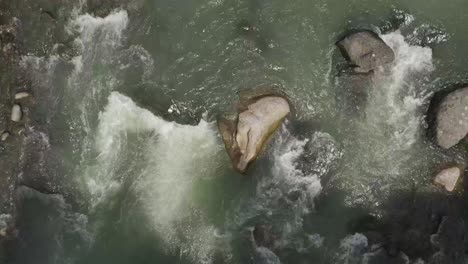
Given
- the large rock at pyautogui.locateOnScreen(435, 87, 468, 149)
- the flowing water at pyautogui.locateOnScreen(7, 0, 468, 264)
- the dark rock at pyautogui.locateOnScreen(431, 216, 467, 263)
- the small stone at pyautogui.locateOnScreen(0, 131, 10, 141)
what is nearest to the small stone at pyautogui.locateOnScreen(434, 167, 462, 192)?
the flowing water at pyautogui.locateOnScreen(7, 0, 468, 264)

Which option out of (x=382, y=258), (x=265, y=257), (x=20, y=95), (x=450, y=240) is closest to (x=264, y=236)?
(x=265, y=257)

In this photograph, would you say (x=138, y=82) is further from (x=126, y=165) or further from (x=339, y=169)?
(x=339, y=169)

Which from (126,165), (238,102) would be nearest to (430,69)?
(238,102)

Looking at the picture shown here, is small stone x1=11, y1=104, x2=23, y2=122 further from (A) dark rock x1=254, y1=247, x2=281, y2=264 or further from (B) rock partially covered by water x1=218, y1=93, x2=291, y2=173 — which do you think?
(A) dark rock x1=254, y1=247, x2=281, y2=264

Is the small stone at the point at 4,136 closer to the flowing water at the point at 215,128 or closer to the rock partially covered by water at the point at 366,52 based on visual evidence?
the flowing water at the point at 215,128

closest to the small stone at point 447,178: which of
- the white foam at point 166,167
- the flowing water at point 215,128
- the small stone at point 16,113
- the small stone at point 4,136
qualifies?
the flowing water at point 215,128

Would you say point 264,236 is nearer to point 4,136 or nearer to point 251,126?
point 251,126
